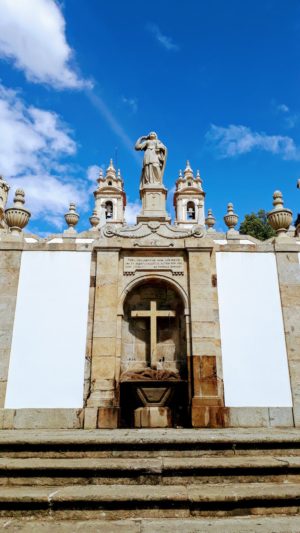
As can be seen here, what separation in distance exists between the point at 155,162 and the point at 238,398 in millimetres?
6030

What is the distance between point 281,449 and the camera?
14.3 ft

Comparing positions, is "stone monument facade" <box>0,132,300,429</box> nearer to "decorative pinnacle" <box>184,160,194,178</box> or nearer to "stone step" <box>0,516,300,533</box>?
"stone step" <box>0,516,300,533</box>

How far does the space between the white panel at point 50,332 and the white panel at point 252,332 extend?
2.88m

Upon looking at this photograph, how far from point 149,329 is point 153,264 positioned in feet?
4.69

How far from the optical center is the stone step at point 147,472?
3.72 metres

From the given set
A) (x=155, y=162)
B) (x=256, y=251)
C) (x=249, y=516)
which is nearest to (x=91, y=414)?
(x=249, y=516)

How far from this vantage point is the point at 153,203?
29.5ft

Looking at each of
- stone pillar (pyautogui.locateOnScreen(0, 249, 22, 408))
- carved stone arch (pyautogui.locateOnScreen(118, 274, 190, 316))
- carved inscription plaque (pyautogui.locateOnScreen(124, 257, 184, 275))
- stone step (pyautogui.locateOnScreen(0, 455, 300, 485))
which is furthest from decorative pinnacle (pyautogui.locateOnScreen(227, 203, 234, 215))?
stone step (pyautogui.locateOnScreen(0, 455, 300, 485))

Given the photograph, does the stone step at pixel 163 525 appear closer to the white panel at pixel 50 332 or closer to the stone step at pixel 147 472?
the stone step at pixel 147 472

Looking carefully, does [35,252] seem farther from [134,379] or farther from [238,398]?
[238,398]

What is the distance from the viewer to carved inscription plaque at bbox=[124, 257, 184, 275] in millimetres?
7906

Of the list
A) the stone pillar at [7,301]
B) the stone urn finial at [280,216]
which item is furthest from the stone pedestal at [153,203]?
the stone pillar at [7,301]

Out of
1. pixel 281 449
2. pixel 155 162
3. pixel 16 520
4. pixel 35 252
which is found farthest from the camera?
pixel 155 162

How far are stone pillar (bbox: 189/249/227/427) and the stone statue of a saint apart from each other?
2.61m
